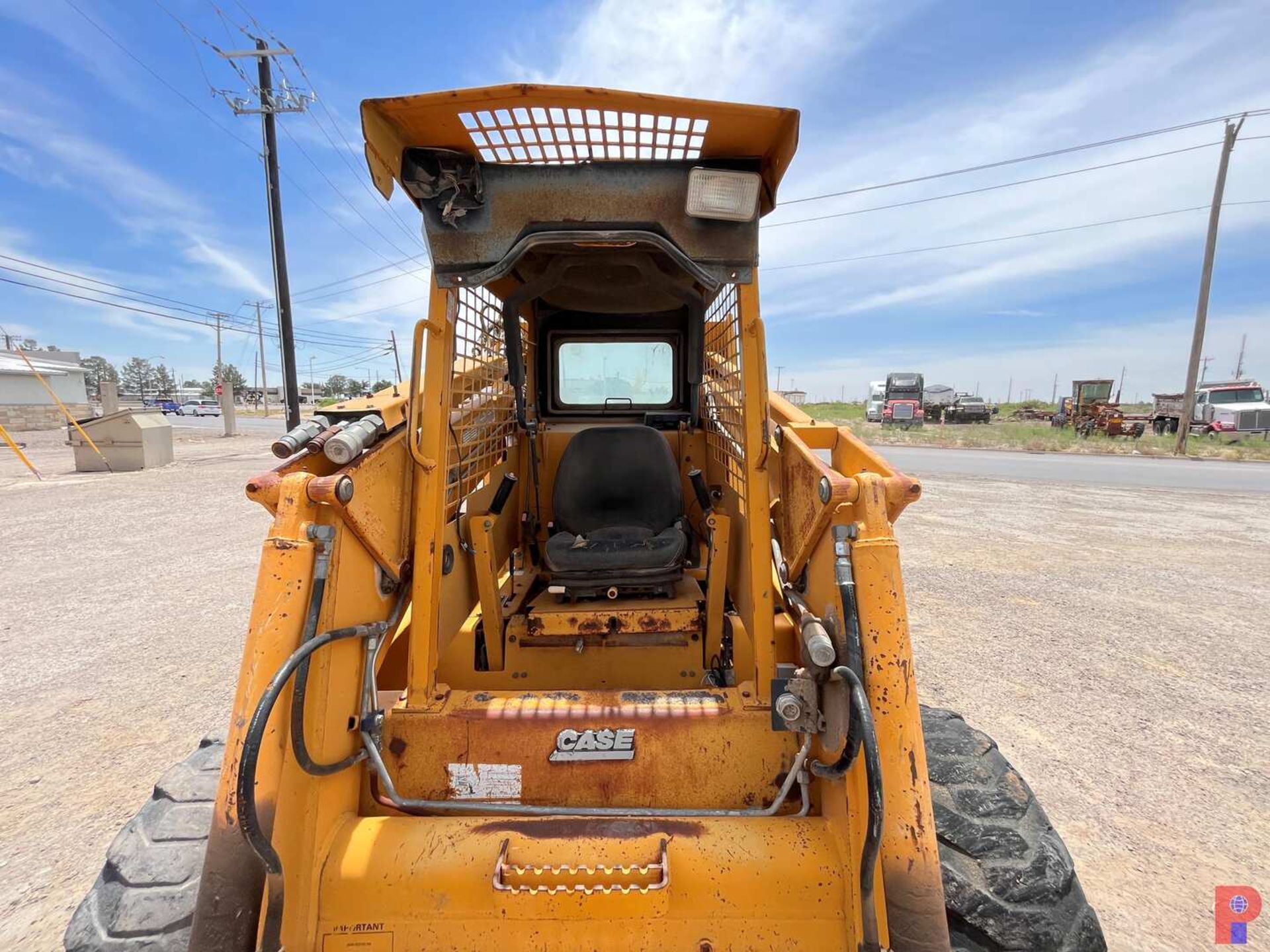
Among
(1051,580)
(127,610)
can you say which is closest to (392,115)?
(127,610)

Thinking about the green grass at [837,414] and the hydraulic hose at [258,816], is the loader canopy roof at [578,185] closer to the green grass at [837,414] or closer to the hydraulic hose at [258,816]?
the hydraulic hose at [258,816]

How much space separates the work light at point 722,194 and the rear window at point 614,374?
184cm

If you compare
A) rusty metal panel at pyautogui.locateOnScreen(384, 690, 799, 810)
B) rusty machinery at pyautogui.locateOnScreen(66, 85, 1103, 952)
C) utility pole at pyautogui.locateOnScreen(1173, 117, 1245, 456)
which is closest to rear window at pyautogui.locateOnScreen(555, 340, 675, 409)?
rusty machinery at pyautogui.locateOnScreen(66, 85, 1103, 952)

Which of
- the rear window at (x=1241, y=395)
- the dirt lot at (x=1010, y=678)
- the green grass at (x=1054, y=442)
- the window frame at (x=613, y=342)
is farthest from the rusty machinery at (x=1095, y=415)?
the window frame at (x=613, y=342)

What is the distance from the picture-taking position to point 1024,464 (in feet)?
52.2

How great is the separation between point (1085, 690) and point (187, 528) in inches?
394

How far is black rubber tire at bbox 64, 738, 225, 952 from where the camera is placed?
155 cm

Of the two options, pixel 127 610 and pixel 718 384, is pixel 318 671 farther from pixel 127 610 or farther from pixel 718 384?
pixel 127 610

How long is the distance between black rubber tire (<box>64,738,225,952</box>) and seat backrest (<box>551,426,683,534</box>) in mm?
1801

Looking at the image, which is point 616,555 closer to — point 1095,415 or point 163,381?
point 1095,415

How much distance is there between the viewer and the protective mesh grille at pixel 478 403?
235cm

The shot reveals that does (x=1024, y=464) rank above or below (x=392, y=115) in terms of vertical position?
below

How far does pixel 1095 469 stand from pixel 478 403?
17.1m

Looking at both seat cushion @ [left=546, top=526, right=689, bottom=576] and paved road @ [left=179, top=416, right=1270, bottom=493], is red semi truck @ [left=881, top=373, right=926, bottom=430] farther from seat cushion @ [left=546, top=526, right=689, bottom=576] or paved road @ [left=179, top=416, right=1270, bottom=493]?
seat cushion @ [left=546, top=526, right=689, bottom=576]
